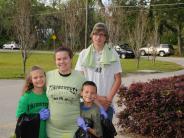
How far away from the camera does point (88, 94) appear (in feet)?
14.6

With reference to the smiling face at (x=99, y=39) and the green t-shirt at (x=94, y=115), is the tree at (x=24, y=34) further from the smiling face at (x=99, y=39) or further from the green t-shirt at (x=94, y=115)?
the green t-shirt at (x=94, y=115)

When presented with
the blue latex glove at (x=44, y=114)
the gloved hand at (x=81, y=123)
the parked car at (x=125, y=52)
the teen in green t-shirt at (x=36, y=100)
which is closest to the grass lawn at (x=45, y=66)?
the parked car at (x=125, y=52)

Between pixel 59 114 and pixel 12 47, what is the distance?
246ft

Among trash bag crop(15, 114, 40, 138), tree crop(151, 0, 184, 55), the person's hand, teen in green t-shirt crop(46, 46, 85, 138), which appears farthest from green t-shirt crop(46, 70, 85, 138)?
tree crop(151, 0, 184, 55)

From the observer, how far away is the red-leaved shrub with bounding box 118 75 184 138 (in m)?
7.77

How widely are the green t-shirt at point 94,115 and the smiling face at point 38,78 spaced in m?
0.43

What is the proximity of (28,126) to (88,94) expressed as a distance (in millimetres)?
631

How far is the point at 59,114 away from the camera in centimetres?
444

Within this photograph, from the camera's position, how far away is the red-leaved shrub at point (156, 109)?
7.77 m

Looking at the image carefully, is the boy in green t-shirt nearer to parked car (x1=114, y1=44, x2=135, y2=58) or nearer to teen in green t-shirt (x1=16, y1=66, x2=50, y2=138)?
teen in green t-shirt (x1=16, y1=66, x2=50, y2=138)

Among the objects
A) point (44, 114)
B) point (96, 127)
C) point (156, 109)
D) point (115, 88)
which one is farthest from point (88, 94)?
point (156, 109)

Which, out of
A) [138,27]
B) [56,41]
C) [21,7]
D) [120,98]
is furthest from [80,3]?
[120,98]

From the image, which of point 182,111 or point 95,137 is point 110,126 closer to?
point 95,137

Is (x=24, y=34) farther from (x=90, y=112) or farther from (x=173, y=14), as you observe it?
(x=173, y=14)
